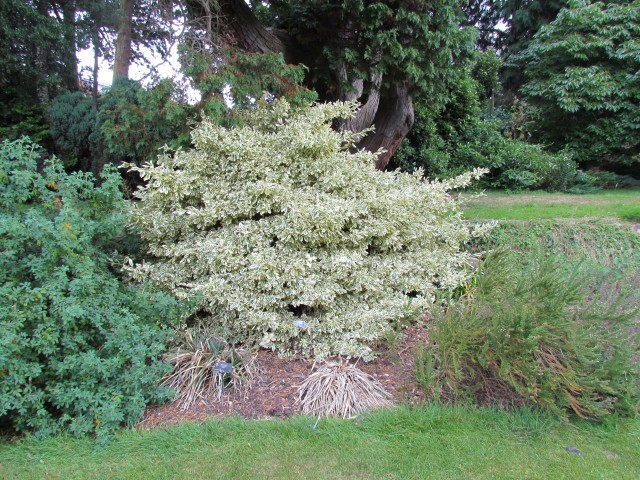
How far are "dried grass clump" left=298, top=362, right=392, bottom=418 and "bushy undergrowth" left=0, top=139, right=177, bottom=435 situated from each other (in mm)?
1025

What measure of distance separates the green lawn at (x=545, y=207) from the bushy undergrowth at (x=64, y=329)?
3.81 m

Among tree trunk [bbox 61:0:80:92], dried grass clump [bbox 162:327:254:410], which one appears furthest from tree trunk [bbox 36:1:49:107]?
dried grass clump [bbox 162:327:254:410]

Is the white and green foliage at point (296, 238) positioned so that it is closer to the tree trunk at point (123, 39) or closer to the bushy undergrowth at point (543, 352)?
the bushy undergrowth at point (543, 352)

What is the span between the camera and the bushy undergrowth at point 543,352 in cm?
291

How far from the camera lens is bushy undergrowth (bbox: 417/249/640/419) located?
9.54 ft

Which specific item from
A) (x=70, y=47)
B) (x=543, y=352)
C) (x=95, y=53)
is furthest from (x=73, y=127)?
(x=543, y=352)

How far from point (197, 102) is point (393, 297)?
127 inches

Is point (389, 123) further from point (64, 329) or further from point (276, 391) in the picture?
point (64, 329)

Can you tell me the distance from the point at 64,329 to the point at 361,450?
6.87 feet

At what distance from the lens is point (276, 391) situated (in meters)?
3.42

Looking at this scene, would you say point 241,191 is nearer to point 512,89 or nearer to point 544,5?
point 512,89

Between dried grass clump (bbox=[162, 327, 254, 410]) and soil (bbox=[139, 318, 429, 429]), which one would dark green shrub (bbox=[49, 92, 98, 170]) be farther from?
soil (bbox=[139, 318, 429, 429])

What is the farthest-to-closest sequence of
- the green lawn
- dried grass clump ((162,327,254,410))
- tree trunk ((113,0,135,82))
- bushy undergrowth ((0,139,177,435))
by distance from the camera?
tree trunk ((113,0,135,82)) → the green lawn → dried grass clump ((162,327,254,410)) → bushy undergrowth ((0,139,177,435))

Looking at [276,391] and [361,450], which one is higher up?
[276,391]
